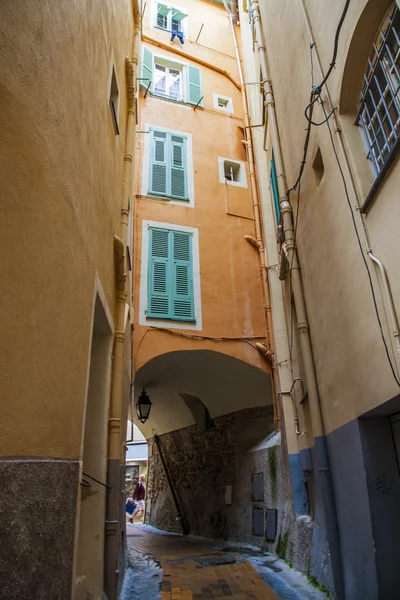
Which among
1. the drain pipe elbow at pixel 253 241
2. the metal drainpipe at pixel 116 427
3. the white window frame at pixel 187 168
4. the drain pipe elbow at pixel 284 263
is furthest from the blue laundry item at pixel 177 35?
the drain pipe elbow at pixel 284 263

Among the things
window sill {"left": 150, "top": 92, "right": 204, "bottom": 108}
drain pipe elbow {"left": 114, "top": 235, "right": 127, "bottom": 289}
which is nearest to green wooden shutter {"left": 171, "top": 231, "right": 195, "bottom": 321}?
drain pipe elbow {"left": 114, "top": 235, "right": 127, "bottom": 289}

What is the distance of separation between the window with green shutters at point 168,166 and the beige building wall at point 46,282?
596 centimetres

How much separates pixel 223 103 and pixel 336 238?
9.37 m

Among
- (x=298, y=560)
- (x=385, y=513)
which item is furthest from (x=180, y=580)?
(x=385, y=513)

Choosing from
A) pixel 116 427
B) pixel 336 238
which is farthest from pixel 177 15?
pixel 116 427

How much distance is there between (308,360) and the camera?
575cm

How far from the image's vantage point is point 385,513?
3.71m

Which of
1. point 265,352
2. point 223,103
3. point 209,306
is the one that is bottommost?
point 265,352

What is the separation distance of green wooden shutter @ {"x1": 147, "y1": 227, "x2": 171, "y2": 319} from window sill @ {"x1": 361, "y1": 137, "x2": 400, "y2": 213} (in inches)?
220

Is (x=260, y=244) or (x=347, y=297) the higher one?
(x=260, y=244)

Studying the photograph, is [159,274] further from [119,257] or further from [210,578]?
[210,578]

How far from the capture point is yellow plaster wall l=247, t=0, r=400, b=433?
3.57 meters

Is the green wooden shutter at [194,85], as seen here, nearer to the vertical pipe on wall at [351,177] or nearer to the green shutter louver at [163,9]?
the green shutter louver at [163,9]

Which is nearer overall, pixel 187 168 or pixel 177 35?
pixel 187 168
